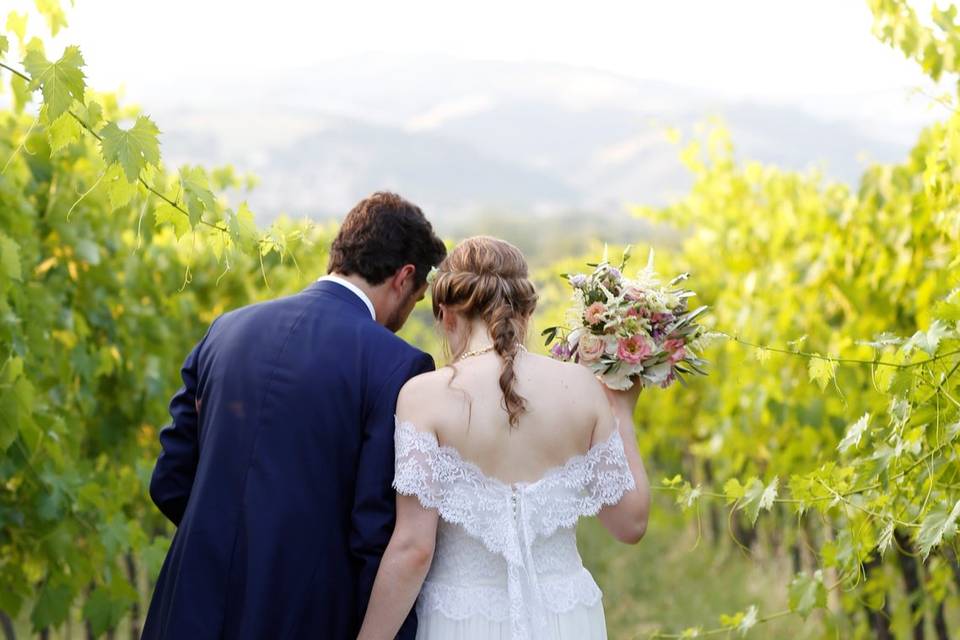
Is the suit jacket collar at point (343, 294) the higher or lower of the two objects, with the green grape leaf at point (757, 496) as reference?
higher

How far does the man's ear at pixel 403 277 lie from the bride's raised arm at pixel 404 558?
37cm

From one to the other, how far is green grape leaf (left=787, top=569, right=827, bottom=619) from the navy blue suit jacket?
3.55ft

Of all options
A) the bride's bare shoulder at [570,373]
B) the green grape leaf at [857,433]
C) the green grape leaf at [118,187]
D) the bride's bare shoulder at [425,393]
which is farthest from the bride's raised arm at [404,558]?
the green grape leaf at [857,433]

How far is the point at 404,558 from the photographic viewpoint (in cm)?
258

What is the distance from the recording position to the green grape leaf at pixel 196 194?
2395mm

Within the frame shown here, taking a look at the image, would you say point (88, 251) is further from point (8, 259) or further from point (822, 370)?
point (822, 370)

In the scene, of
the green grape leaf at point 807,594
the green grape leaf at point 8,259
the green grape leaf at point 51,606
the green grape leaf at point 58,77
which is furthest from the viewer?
the green grape leaf at point 51,606

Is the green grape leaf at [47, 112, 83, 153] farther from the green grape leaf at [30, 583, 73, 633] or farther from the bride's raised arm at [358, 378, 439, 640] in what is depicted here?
the green grape leaf at [30, 583, 73, 633]

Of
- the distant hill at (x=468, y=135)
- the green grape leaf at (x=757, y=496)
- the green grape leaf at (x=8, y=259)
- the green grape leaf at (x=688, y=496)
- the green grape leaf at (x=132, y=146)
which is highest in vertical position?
the green grape leaf at (x=132, y=146)

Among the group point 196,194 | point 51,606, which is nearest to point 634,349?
point 196,194

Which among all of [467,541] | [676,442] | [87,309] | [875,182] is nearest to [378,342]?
[467,541]

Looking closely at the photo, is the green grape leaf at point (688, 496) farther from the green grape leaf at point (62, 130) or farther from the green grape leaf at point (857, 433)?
the green grape leaf at point (62, 130)

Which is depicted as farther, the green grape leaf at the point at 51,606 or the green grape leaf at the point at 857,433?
the green grape leaf at the point at 51,606

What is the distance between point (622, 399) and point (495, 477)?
41 cm
